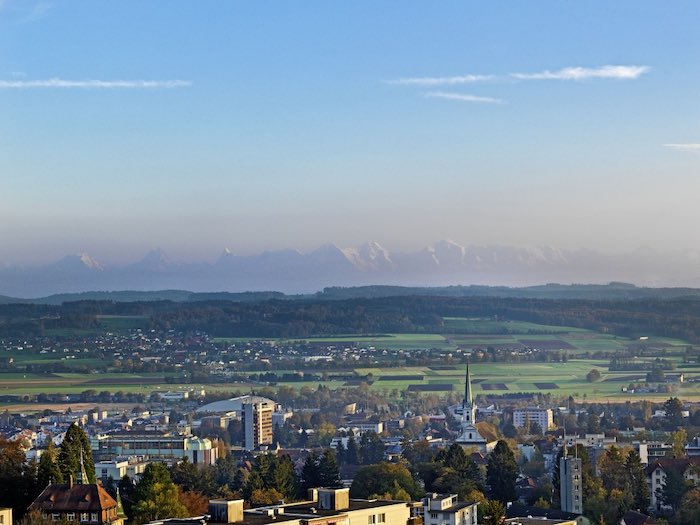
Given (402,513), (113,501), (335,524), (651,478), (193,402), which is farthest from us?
(193,402)

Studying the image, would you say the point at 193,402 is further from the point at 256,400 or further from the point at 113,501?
the point at 113,501

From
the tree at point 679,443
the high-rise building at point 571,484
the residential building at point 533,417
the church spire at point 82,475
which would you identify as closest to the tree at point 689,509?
the high-rise building at point 571,484

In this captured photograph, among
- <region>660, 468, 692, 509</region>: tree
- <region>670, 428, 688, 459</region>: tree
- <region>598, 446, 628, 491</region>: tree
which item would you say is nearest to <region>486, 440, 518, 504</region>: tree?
<region>598, 446, 628, 491</region>: tree

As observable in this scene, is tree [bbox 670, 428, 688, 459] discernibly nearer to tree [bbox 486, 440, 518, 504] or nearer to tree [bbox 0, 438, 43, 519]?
tree [bbox 486, 440, 518, 504]

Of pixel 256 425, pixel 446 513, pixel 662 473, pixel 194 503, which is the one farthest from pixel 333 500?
pixel 256 425

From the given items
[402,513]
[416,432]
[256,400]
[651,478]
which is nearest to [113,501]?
[402,513]

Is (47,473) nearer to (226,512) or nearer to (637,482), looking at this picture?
(226,512)
